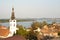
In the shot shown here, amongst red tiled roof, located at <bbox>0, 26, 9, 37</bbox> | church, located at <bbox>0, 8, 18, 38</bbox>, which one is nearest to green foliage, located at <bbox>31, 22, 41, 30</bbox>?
church, located at <bbox>0, 8, 18, 38</bbox>

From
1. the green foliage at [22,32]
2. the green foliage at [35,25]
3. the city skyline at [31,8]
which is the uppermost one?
the city skyline at [31,8]

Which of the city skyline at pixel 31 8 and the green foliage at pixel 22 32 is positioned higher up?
the city skyline at pixel 31 8

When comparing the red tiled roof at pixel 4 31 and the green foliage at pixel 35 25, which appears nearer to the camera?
the red tiled roof at pixel 4 31

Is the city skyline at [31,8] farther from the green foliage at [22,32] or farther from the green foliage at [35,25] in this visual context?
the green foliage at [22,32]

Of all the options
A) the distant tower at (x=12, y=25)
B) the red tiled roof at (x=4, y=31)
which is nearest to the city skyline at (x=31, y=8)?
the distant tower at (x=12, y=25)

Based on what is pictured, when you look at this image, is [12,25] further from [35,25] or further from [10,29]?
[35,25]

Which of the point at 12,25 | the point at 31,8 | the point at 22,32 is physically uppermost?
the point at 31,8

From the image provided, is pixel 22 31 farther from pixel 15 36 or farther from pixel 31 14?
pixel 31 14

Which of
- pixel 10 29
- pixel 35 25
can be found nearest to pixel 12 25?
pixel 10 29
